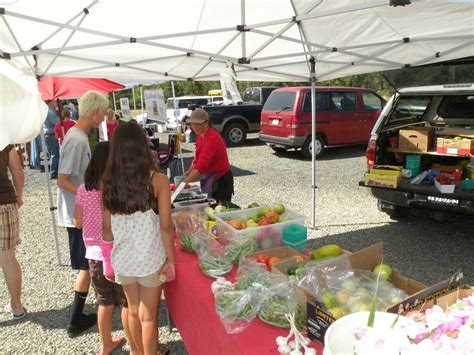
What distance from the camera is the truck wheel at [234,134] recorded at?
13613 millimetres

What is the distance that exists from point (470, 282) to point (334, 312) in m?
2.98

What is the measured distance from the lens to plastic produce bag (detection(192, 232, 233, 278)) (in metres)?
2.32

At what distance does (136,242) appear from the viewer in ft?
7.46

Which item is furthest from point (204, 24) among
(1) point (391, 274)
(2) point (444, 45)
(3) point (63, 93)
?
(3) point (63, 93)

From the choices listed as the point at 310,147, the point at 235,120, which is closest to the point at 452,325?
the point at 310,147

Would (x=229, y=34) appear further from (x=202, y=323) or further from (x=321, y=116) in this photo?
(x=321, y=116)

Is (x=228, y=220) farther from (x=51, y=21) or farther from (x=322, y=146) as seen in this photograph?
(x=322, y=146)

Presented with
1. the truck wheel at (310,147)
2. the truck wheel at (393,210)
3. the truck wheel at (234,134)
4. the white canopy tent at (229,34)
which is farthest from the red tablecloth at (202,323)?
the truck wheel at (234,134)

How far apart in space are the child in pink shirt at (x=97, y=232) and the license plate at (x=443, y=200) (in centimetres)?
352

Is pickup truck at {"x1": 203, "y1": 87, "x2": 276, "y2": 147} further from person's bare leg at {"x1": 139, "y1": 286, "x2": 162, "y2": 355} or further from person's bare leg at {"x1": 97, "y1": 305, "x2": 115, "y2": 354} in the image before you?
person's bare leg at {"x1": 139, "y1": 286, "x2": 162, "y2": 355}

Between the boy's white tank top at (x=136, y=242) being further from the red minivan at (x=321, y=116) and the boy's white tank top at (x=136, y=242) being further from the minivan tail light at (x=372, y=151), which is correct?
the red minivan at (x=321, y=116)

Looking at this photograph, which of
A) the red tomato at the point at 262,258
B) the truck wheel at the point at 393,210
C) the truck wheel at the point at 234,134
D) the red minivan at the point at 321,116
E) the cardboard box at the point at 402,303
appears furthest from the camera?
the truck wheel at the point at 234,134

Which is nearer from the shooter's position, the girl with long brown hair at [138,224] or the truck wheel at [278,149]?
the girl with long brown hair at [138,224]

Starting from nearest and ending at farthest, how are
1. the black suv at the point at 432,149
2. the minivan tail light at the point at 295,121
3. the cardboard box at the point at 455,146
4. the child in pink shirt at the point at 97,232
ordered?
1. the child in pink shirt at the point at 97,232
2. the black suv at the point at 432,149
3. the cardboard box at the point at 455,146
4. the minivan tail light at the point at 295,121
